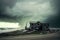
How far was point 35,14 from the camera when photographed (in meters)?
2.08

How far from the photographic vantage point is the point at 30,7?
2.07 m

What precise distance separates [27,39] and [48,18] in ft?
1.63

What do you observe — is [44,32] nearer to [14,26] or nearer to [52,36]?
[52,36]

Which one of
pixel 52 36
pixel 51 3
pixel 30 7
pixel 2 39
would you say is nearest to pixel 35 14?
pixel 30 7

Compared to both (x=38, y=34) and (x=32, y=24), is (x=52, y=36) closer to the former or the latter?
(x=38, y=34)

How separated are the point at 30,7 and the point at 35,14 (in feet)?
0.48

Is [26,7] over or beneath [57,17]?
over

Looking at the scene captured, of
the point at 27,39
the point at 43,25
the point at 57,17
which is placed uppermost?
the point at 57,17

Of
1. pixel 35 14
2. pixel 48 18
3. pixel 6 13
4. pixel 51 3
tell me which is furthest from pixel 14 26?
pixel 51 3

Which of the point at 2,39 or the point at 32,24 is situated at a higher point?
the point at 32,24

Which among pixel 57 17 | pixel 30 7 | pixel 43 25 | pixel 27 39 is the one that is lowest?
pixel 27 39

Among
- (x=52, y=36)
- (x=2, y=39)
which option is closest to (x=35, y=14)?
(x=52, y=36)

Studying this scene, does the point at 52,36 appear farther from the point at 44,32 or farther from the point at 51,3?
the point at 51,3

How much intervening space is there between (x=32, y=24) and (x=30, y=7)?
29 centimetres
